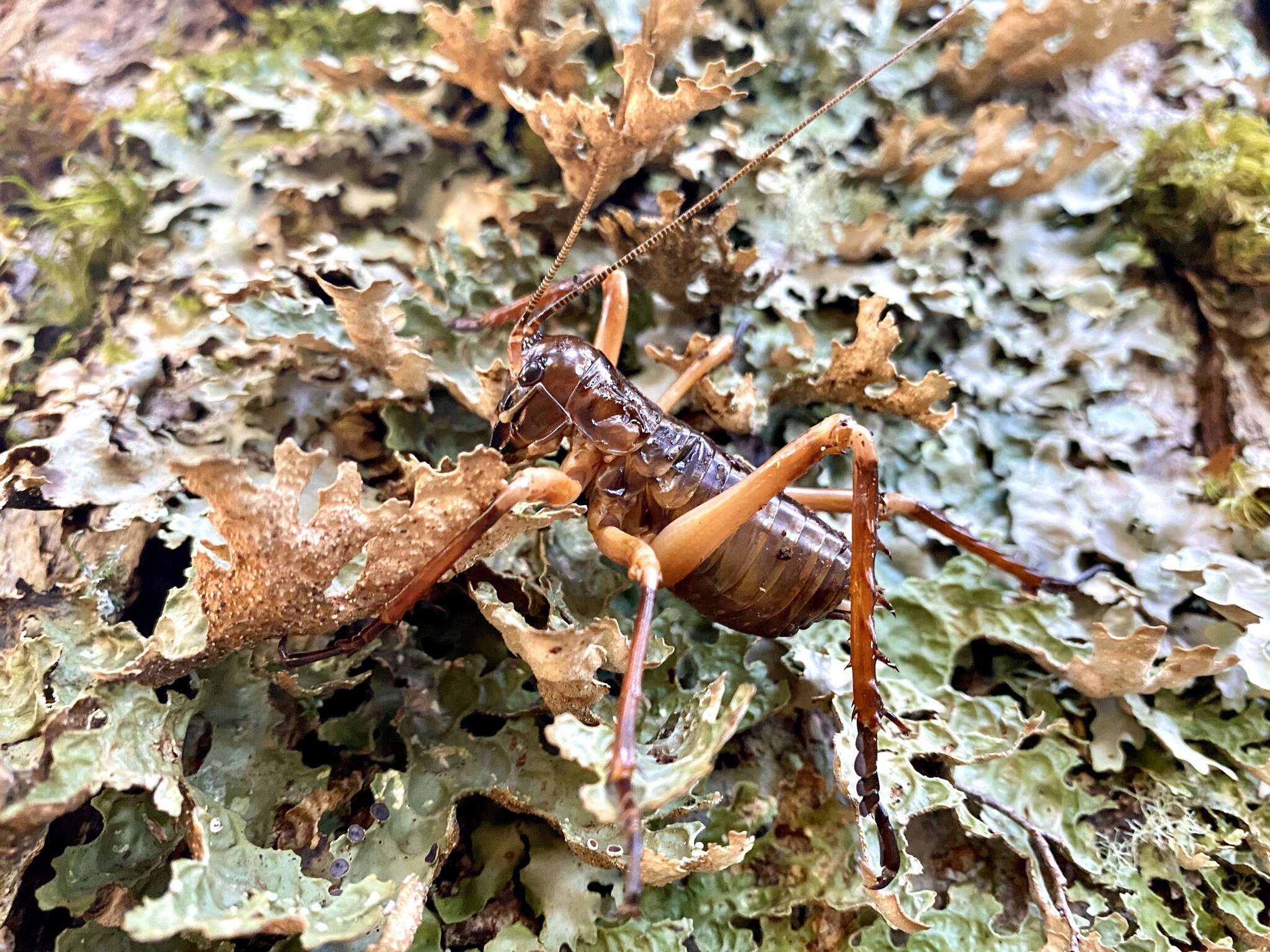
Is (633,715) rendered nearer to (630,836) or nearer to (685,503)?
(630,836)

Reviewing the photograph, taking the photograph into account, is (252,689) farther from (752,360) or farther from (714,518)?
(752,360)

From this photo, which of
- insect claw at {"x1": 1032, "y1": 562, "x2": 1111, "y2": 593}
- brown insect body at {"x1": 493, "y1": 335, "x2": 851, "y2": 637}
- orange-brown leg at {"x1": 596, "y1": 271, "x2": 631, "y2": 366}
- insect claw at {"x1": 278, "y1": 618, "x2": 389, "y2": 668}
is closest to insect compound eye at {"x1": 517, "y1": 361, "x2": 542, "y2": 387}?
brown insect body at {"x1": 493, "y1": 335, "x2": 851, "y2": 637}

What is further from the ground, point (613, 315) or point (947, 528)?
point (613, 315)

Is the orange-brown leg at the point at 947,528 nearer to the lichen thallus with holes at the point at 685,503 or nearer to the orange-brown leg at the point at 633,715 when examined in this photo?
the lichen thallus with holes at the point at 685,503

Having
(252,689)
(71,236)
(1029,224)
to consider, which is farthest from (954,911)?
(71,236)

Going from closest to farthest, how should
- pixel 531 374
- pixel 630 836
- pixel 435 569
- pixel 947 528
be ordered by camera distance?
pixel 630 836
pixel 435 569
pixel 531 374
pixel 947 528

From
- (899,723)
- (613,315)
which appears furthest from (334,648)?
(899,723)

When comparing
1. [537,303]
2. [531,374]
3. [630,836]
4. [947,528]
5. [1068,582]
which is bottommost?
[1068,582]
